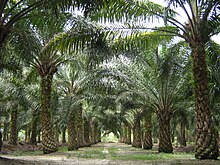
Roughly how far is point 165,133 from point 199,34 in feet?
24.9

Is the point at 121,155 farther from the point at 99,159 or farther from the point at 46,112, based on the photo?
the point at 46,112

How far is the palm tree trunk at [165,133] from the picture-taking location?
51.9 feet

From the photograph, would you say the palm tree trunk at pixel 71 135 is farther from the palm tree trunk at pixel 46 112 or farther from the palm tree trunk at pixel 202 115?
A: the palm tree trunk at pixel 202 115

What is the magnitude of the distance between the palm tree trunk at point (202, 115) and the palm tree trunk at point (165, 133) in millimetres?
5925

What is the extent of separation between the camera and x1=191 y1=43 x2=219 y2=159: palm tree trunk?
9.55m

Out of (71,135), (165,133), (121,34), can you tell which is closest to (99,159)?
(121,34)

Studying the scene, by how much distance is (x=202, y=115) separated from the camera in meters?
9.80

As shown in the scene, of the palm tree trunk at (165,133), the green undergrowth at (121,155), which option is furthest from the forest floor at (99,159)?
the palm tree trunk at (165,133)

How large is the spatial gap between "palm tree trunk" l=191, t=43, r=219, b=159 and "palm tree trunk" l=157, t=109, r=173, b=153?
5925 millimetres

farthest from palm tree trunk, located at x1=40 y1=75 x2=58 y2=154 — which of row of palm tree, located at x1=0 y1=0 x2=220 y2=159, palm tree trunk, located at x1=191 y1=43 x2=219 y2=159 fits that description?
palm tree trunk, located at x1=191 y1=43 x2=219 y2=159

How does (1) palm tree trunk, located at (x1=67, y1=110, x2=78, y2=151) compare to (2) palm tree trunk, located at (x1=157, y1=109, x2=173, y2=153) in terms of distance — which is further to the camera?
(1) palm tree trunk, located at (x1=67, y1=110, x2=78, y2=151)

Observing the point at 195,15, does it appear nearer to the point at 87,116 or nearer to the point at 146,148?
the point at 146,148

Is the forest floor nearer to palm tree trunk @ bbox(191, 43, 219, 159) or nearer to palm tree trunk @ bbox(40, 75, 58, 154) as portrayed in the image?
palm tree trunk @ bbox(191, 43, 219, 159)

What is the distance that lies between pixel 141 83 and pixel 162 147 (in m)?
4.05
